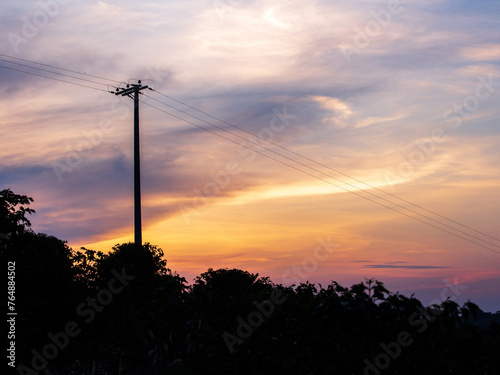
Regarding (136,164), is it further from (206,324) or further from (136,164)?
(206,324)

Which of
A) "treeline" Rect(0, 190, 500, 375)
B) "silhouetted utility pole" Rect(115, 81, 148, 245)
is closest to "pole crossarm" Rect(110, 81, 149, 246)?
"silhouetted utility pole" Rect(115, 81, 148, 245)

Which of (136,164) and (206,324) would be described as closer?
(206,324)

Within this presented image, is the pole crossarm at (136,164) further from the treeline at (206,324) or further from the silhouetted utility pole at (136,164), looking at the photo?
→ the treeline at (206,324)

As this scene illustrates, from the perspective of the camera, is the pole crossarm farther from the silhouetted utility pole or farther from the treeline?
the treeline

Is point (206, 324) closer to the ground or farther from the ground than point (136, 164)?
closer to the ground

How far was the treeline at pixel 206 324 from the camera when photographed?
656 cm

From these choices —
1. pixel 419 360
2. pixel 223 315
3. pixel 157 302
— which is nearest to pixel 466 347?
pixel 419 360

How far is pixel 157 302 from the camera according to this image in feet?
41.5

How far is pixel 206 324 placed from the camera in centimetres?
1134

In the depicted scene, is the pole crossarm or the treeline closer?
the treeline

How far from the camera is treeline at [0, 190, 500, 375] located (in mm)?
6562

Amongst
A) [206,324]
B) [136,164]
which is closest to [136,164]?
[136,164]

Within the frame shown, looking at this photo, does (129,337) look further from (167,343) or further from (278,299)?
(278,299)

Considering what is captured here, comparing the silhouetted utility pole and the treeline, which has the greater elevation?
the silhouetted utility pole
